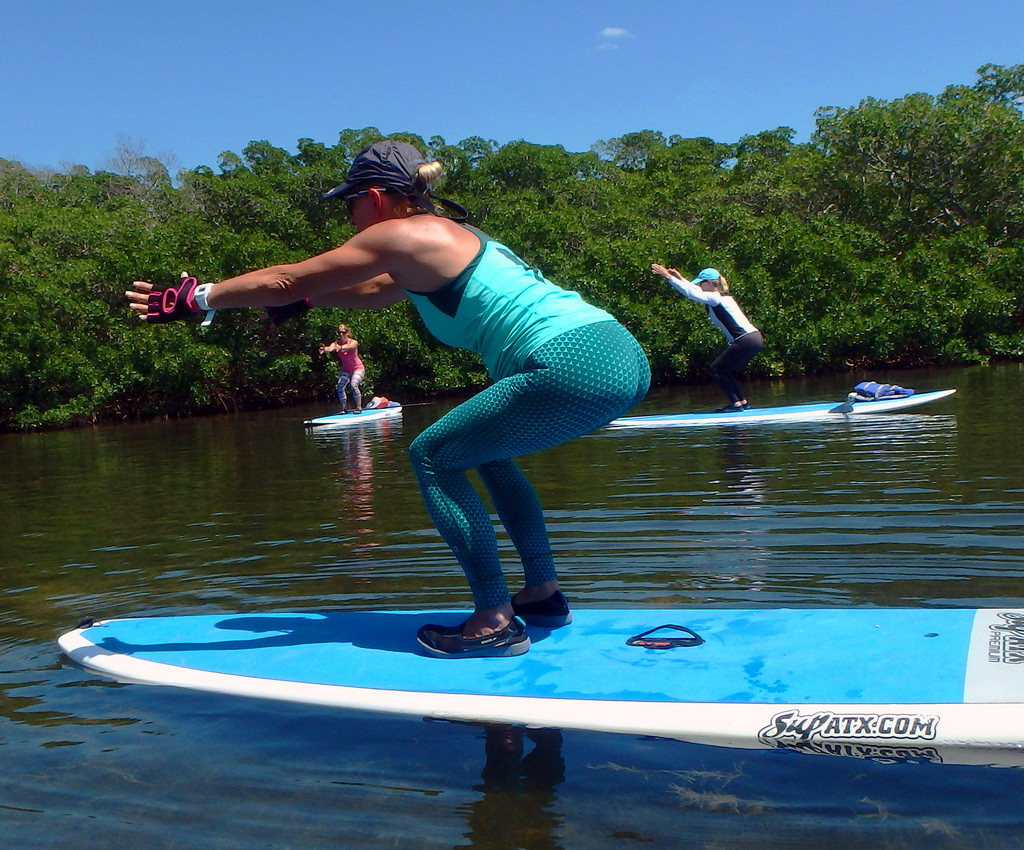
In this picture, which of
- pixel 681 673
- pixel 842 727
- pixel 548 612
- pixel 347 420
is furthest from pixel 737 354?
pixel 842 727

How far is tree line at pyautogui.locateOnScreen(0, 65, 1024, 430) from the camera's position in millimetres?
26219

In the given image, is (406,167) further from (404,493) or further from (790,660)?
(404,493)

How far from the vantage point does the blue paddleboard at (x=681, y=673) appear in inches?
97.3

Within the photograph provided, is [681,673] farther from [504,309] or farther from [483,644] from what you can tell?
[504,309]

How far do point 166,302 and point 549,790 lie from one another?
80.2 inches

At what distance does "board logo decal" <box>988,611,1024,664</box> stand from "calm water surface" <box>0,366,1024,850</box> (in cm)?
39

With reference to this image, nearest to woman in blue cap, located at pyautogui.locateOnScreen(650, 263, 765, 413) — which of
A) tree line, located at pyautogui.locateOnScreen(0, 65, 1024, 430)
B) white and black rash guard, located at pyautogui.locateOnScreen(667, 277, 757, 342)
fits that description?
white and black rash guard, located at pyautogui.locateOnScreen(667, 277, 757, 342)

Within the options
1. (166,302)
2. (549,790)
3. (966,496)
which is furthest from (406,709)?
(966,496)

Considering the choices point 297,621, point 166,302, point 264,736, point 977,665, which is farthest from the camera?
point 297,621

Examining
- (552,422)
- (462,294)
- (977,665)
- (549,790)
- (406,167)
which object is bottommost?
(549,790)

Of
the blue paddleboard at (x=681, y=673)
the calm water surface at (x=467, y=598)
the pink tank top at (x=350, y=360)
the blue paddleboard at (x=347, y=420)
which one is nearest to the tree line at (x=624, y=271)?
the pink tank top at (x=350, y=360)

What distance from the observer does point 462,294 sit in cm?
305

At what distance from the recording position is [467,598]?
4395 millimetres

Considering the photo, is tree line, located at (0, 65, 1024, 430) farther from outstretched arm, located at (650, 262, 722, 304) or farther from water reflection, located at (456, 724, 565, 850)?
water reflection, located at (456, 724, 565, 850)
